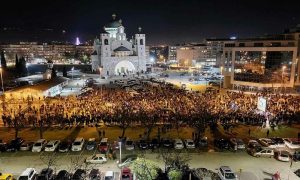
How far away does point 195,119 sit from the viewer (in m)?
25.6

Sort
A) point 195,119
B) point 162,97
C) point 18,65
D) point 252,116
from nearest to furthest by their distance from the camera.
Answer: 1. point 195,119
2. point 252,116
3. point 162,97
4. point 18,65

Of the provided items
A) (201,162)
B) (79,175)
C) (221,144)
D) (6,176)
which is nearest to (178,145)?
(201,162)

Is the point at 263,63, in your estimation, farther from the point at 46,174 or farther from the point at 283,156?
the point at 46,174

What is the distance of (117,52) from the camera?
72.4 m

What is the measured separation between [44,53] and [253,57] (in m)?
148

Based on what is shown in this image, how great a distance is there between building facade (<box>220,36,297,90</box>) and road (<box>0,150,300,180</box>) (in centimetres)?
2802

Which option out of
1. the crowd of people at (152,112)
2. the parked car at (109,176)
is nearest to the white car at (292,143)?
the crowd of people at (152,112)

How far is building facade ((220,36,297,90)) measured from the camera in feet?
145

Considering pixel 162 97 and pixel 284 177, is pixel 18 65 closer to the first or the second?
pixel 162 97

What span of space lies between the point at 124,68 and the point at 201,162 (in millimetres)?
56289

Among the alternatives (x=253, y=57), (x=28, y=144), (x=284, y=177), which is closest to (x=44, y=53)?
(x=253, y=57)

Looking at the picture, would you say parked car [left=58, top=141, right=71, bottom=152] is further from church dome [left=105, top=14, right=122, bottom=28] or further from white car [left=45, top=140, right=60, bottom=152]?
church dome [left=105, top=14, right=122, bottom=28]

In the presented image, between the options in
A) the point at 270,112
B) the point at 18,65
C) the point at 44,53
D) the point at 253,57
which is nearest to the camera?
the point at 270,112

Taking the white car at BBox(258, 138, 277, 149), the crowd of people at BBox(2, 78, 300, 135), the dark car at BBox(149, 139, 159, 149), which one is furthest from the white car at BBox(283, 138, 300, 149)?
the dark car at BBox(149, 139, 159, 149)
